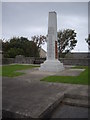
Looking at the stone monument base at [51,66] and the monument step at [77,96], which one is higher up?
the stone monument base at [51,66]

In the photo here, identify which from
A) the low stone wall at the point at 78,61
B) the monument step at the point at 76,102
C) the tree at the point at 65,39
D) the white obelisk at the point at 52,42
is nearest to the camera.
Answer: the monument step at the point at 76,102

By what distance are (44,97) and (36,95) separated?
34cm

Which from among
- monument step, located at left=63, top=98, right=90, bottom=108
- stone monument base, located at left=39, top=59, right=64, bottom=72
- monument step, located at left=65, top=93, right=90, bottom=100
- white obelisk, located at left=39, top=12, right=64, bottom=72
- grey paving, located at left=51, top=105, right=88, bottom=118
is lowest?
grey paving, located at left=51, top=105, right=88, bottom=118

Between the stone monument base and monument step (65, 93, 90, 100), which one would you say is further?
the stone monument base

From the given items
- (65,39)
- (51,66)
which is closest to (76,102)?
(51,66)

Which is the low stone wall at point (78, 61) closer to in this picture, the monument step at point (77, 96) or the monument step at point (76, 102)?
the monument step at point (77, 96)

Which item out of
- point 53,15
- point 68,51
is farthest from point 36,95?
point 68,51

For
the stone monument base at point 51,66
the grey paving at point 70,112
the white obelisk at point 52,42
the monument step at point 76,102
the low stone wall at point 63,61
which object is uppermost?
the white obelisk at point 52,42

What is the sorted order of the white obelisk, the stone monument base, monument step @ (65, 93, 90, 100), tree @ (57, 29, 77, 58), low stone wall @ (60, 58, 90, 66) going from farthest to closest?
1. tree @ (57, 29, 77, 58)
2. low stone wall @ (60, 58, 90, 66)
3. the white obelisk
4. the stone monument base
5. monument step @ (65, 93, 90, 100)

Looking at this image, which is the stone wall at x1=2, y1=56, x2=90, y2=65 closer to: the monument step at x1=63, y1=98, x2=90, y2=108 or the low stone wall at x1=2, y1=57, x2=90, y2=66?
the low stone wall at x1=2, y1=57, x2=90, y2=66

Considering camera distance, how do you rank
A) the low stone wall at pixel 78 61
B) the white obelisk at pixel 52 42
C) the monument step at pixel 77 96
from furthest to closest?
1. the low stone wall at pixel 78 61
2. the white obelisk at pixel 52 42
3. the monument step at pixel 77 96

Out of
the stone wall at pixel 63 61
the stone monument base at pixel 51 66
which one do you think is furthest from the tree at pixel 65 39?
the stone monument base at pixel 51 66

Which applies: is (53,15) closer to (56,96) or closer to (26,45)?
(56,96)

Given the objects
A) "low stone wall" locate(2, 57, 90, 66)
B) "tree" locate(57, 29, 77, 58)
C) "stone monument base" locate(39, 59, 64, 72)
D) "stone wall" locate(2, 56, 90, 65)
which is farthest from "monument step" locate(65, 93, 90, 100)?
"tree" locate(57, 29, 77, 58)
